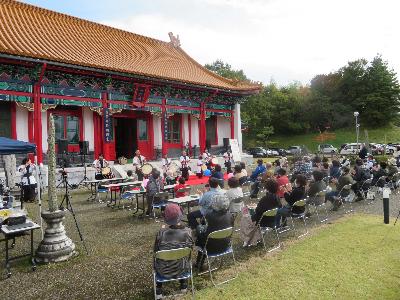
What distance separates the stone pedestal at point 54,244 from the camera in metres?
5.86

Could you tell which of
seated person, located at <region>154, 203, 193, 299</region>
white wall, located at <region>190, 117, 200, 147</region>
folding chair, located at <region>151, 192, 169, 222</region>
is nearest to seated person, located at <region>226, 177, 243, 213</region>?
folding chair, located at <region>151, 192, 169, 222</region>

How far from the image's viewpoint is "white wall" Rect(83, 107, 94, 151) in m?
17.2

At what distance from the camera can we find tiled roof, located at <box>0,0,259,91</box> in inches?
569

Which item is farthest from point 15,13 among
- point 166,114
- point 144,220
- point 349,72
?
point 349,72

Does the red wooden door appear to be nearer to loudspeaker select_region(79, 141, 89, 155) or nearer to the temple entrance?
the temple entrance

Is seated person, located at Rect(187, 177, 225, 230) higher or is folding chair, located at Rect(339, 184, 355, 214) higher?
seated person, located at Rect(187, 177, 225, 230)

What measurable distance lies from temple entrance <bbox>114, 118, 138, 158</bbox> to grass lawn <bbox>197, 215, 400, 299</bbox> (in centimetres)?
1511

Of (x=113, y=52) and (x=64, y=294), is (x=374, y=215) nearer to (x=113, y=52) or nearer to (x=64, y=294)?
(x=64, y=294)

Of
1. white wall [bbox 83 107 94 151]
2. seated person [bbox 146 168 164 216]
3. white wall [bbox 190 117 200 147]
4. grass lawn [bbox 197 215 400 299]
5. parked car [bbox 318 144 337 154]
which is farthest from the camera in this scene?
parked car [bbox 318 144 337 154]

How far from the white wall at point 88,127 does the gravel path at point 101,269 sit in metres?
9.33

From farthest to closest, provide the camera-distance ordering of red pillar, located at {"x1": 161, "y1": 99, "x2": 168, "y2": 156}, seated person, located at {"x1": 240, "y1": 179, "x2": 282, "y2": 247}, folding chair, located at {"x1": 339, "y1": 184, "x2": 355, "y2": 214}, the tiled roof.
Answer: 1. red pillar, located at {"x1": 161, "y1": 99, "x2": 168, "y2": 156}
2. the tiled roof
3. folding chair, located at {"x1": 339, "y1": 184, "x2": 355, "y2": 214}
4. seated person, located at {"x1": 240, "y1": 179, "x2": 282, "y2": 247}

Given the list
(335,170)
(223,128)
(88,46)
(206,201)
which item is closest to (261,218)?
(206,201)

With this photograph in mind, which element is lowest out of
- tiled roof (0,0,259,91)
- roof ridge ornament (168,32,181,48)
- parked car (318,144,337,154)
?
parked car (318,144,337,154)

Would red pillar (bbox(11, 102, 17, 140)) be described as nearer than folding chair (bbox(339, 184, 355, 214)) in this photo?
No
